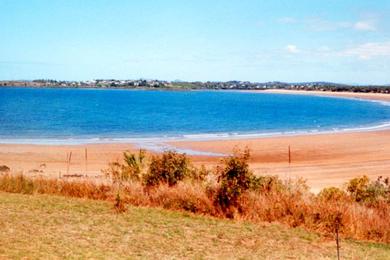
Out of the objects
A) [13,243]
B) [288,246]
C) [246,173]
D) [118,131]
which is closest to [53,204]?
[13,243]

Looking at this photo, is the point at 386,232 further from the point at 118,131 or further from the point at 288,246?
the point at 118,131

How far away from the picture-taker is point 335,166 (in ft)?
99.6

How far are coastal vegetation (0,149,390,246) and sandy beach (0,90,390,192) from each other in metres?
10.2

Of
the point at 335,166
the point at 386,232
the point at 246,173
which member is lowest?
the point at 335,166

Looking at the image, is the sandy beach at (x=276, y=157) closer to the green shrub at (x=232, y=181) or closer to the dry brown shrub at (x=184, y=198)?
the dry brown shrub at (x=184, y=198)

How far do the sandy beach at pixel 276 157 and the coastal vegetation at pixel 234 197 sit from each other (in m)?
10.2

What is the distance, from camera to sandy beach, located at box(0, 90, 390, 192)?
26916 mm

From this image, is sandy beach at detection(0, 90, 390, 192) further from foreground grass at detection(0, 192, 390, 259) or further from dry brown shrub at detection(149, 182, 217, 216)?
foreground grass at detection(0, 192, 390, 259)

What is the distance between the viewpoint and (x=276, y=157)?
3378 centimetres

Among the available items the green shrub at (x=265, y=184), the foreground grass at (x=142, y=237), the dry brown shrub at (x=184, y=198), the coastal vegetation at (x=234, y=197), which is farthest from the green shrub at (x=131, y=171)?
the foreground grass at (x=142, y=237)

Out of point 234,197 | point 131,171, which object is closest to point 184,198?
point 234,197

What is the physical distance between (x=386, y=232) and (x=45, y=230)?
18.6 feet

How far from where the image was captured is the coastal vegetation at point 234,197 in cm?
909

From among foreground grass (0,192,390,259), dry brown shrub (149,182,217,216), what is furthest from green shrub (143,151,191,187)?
foreground grass (0,192,390,259)
